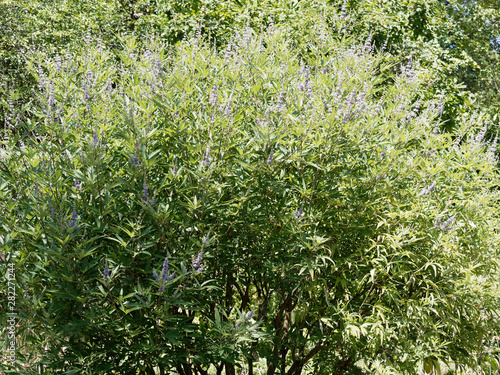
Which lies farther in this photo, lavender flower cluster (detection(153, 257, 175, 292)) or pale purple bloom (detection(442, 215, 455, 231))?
pale purple bloom (detection(442, 215, 455, 231))

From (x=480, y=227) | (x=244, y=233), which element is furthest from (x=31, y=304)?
(x=480, y=227)

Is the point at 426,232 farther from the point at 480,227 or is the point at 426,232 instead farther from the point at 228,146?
the point at 228,146

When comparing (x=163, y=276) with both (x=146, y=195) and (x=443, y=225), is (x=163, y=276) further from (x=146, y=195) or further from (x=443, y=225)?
(x=443, y=225)

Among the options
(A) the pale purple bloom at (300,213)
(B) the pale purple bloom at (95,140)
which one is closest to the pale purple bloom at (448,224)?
(A) the pale purple bloom at (300,213)

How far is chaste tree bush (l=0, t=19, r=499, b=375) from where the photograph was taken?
262 centimetres

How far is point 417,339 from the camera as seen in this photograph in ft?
10.9

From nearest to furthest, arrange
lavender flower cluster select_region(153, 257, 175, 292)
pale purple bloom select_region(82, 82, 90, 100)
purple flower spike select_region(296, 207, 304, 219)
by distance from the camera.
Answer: lavender flower cluster select_region(153, 257, 175, 292)
purple flower spike select_region(296, 207, 304, 219)
pale purple bloom select_region(82, 82, 90, 100)

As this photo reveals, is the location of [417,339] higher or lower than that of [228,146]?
lower

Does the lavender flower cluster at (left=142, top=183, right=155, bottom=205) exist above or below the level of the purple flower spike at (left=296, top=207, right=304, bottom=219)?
above

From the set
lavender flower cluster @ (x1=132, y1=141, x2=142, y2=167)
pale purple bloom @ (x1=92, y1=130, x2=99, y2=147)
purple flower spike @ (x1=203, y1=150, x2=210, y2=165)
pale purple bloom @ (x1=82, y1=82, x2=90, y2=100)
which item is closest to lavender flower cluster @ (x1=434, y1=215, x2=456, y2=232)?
purple flower spike @ (x1=203, y1=150, x2=210, y2=165)

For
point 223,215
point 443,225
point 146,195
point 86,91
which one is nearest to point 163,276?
point 146,195

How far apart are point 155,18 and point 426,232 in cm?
618

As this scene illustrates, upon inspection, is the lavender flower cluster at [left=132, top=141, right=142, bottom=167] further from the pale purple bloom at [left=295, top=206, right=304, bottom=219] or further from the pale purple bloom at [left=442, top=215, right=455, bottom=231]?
the pale purple bloom at [left=442, top=215, right=455, bottom=231]

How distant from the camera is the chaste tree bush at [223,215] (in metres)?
2.62
